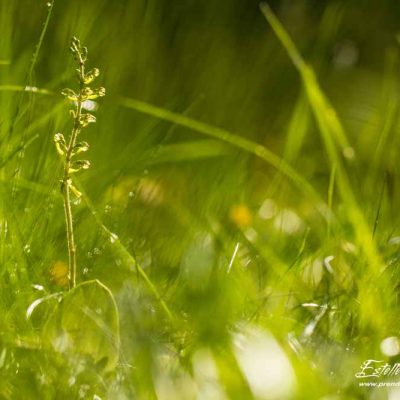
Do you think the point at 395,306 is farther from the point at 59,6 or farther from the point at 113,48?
the point at 59,6

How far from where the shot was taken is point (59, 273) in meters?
1.16

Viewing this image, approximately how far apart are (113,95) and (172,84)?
318 mm

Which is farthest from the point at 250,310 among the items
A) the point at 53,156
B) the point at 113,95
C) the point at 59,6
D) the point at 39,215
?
the point at 59,6

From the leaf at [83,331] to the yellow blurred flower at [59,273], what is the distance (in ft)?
0.53

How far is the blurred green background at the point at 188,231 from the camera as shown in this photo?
89 cm

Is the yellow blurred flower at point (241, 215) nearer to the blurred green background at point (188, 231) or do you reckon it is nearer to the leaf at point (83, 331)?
the blurred green background at point (188, 231)

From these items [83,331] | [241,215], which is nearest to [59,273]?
[83,331]

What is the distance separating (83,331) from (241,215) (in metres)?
0.56

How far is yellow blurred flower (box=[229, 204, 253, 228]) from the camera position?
1.41 meters
